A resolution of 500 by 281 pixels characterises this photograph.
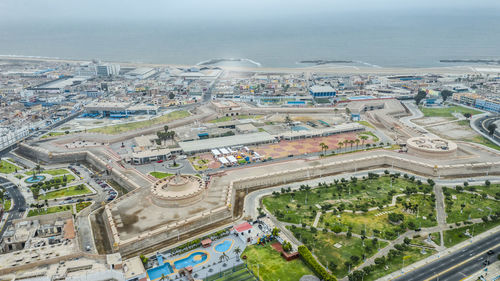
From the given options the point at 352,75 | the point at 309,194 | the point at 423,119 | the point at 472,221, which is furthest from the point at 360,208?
the point at 352,75

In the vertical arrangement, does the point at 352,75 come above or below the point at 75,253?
above

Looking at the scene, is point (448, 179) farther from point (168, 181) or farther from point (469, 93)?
point (469, 93)

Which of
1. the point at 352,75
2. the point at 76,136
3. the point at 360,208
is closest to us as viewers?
the point at 360,208

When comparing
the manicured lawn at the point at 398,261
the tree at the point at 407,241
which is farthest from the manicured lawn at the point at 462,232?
the tree at the point at 407,241

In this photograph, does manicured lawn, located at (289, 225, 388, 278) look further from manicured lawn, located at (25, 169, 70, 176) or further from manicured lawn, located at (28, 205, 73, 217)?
manicured lawn, located at (25, 169, 70, 176)

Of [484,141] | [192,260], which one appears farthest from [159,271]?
[484,141]

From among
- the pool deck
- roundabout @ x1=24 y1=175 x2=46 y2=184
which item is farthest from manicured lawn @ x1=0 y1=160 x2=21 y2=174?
the pool deck
